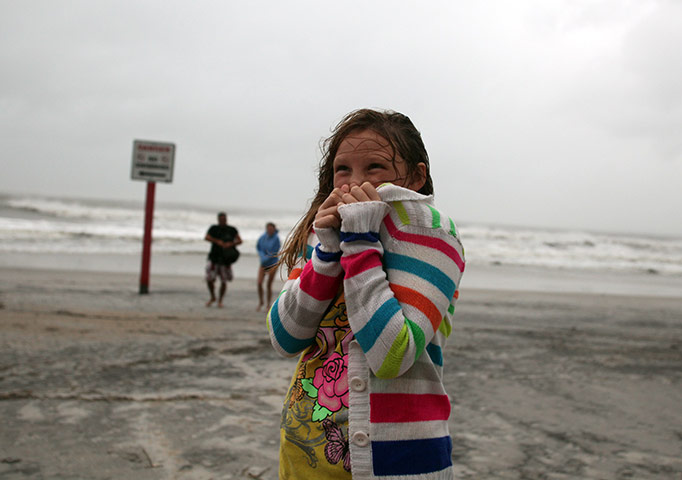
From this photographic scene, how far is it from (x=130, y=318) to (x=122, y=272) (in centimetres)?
783

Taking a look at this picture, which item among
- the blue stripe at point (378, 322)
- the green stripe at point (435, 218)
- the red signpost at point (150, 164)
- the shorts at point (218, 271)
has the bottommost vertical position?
the shorts at point (218, 271)

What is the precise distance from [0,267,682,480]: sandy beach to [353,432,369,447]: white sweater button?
2045 mm

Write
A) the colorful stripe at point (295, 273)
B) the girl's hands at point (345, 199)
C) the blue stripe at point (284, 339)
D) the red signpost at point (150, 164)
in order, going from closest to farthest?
1. the girl's hands at point (345, 199)
2. the blue stripe at point (284, 339)
3. the colorful stripe at point (295, 273)
4. the red signpost at point (150, 164)

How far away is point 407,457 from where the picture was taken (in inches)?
56.7

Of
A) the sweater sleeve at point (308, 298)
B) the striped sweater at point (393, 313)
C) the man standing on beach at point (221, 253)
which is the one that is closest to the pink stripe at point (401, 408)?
the striped sweater at point (393, 313)

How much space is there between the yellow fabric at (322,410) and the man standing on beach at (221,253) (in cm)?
886

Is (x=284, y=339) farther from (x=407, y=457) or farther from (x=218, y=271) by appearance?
(x=218, y=271)

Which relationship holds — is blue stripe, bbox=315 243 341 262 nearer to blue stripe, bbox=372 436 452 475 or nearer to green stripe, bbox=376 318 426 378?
green stripe, bbox=376 318 426 378

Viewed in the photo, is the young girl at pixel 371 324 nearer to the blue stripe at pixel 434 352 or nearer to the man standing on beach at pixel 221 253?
the blue stripe at pixel 434 352

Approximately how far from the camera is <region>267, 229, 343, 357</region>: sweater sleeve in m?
1.54

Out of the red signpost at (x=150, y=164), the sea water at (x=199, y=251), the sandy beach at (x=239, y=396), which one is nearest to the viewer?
the sandy beach at (x=239, y=396)

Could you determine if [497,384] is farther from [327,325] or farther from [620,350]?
[327,325]

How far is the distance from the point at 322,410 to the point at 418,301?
391mm

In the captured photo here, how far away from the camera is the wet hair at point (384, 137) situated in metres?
1.68
